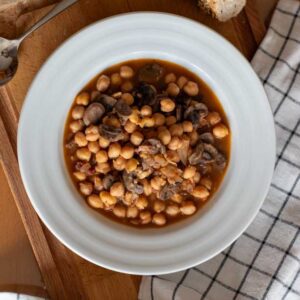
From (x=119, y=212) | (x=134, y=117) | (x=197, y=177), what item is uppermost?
(x=134, y=117)

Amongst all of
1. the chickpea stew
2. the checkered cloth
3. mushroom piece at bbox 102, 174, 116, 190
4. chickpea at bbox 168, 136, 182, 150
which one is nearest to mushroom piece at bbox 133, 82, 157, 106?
the chickpea stew

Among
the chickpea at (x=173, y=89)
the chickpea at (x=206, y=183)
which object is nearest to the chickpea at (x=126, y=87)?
the chickpea at (x=173, y=89)

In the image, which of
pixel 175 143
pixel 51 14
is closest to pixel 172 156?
pixel 175 143

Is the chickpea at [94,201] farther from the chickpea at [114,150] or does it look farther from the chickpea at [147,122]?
the chickpea at [147,122]

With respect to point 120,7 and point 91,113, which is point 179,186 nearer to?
point 91,113

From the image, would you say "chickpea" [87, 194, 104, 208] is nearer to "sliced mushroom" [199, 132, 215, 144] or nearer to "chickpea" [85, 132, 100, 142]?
"chickpea" [85, 132, 100, 142]

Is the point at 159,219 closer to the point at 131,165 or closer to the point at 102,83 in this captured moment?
the point at 131,165

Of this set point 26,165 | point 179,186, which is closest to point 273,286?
point 179,186
